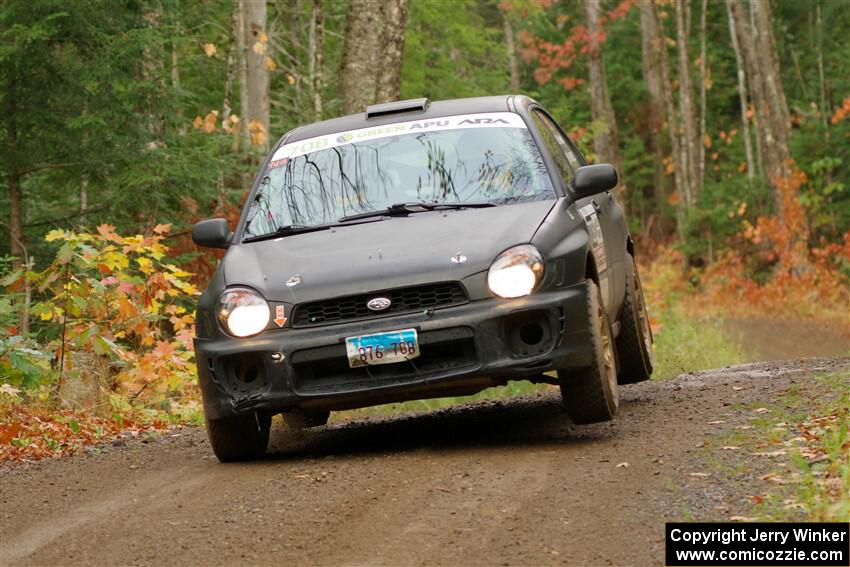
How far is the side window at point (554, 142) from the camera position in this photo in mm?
8609

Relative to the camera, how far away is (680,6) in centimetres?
3672

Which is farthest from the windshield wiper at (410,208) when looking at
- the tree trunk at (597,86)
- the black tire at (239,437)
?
the tree trunk at (597,86)

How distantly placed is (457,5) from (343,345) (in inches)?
910

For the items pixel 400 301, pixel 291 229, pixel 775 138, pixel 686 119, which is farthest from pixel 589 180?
pixel 686 119

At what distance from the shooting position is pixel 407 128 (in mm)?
8578

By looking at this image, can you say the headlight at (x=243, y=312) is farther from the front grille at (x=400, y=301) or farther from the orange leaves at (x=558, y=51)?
the orange leaves at (x=558, y=51)

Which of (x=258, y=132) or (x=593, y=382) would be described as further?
(x=258, y=132)

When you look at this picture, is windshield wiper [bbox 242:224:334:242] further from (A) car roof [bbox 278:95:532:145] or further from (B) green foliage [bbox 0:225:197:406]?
(B) green foliage [bbox 0:225:197:406]

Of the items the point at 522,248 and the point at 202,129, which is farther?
the point at 202,129

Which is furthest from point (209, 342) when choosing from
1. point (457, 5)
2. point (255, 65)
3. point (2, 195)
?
point (457, 5)

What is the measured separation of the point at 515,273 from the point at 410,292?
55 cm

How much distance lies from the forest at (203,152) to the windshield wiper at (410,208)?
102 inches

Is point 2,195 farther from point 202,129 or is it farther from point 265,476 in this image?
point 265,476

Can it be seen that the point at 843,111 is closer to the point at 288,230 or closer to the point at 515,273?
the point at 288,230
